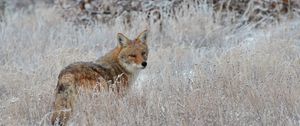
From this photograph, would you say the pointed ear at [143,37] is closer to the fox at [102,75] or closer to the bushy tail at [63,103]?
the fox at [102,75]

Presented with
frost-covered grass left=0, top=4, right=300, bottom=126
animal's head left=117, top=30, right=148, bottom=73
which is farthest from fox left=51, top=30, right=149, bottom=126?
frost-covered grass left=0, top=4, right=300, bottom=126

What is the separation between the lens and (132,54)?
7.41 m

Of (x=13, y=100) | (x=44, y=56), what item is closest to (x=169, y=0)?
(x=44, y=56)

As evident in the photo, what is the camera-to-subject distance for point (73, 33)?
11133mm

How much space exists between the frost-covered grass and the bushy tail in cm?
9

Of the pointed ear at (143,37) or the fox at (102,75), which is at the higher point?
the pointed ear at (143,37)

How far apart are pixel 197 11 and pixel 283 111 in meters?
5.78

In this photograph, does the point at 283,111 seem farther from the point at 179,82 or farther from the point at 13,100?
the point at 13,100

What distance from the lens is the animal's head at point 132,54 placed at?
734 centimetres

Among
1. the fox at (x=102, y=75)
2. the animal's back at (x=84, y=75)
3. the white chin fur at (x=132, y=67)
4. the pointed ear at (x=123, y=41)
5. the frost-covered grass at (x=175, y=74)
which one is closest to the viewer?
the frost-covered grass at (x=175, y=74)

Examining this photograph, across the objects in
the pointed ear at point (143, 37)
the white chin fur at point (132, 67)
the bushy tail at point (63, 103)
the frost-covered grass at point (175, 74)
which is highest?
the pointed ear at point (143, 37)

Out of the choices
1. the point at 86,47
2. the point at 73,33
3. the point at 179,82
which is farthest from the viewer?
A: the point at 73,33

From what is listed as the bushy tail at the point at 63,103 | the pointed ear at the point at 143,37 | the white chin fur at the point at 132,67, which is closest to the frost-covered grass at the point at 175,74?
the bushy tail at the point at 63,103

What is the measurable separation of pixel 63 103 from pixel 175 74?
2172 mm
